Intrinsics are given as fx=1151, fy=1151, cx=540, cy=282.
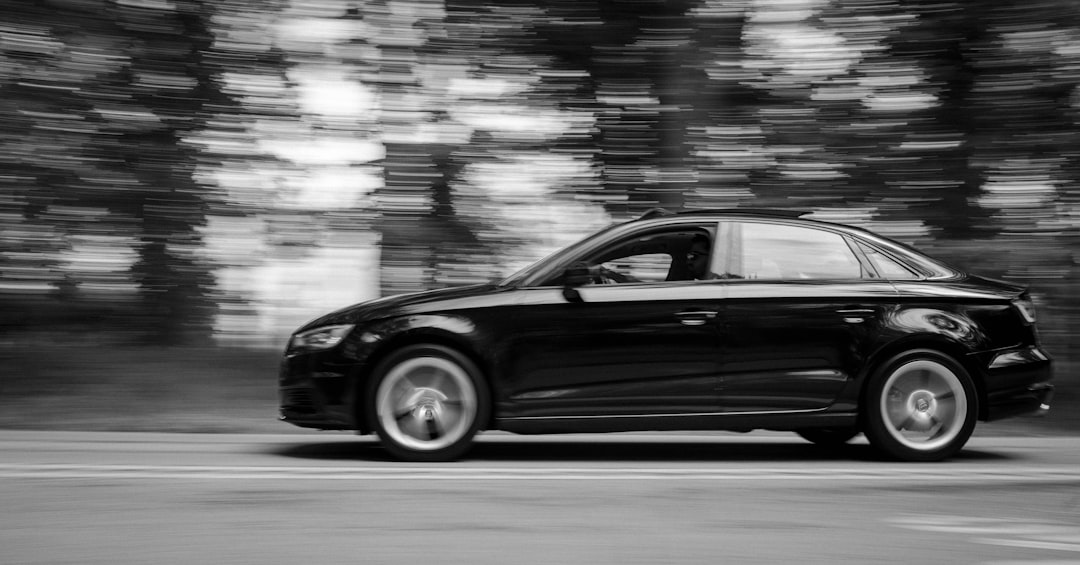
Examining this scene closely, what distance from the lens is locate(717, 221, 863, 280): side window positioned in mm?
6859

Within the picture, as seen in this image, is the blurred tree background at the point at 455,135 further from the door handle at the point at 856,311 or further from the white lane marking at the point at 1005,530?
the white lane marking at the point at 1005,530

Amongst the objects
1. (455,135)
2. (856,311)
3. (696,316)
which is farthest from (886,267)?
(455,135)

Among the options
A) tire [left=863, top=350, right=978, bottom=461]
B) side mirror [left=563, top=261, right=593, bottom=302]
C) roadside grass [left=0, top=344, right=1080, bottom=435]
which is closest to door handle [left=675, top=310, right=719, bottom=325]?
side mirror [left=563, top=261, right=593, bottom=302]

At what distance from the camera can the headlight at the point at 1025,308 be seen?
696cm

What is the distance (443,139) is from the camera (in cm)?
1073

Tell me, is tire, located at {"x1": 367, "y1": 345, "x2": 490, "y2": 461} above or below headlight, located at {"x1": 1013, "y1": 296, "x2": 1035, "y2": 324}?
below

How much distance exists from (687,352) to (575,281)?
0.77m

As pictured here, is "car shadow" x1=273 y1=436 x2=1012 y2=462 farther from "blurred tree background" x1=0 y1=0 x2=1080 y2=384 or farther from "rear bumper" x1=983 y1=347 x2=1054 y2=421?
"blurred tree background" x1=0 y1=0 x2=1080 y2=384

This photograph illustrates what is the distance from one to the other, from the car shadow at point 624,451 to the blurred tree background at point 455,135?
321 centimetres

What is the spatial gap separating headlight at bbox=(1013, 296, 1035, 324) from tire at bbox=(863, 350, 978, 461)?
525 mm

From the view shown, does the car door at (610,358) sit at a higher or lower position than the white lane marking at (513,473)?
higher

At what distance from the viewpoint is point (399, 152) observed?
10.7 m

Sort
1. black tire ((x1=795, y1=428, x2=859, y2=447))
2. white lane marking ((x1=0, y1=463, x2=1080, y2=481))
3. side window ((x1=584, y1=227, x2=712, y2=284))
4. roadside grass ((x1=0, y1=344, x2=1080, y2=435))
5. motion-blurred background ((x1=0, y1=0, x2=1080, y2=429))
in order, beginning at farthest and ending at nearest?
motion-blurred background ((x1=0, y1=0, x2=1080, y2=429)) < roadside grass ((x1=0, y1=344, x2=1080, y2=435)) < black tire ((x1=795, y1=428, x2=859, y2=447)) < side window ((x1=584, y1=227, x2=712, y2=284)) < white lane marking ((x1=0, y1=463, x2=1080, y2=481))

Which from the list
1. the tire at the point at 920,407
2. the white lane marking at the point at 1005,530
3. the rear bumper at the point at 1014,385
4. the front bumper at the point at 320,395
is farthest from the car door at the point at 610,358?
the white lane marking at the point at 1005,530
